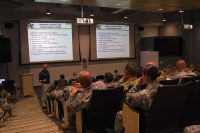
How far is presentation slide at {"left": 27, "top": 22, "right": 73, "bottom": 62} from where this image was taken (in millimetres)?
9312

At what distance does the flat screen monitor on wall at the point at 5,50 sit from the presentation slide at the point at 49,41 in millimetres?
1014

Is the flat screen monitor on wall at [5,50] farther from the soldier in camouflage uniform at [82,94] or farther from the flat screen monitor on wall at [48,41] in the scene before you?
the soldier in camouflage uniform at [82,94]

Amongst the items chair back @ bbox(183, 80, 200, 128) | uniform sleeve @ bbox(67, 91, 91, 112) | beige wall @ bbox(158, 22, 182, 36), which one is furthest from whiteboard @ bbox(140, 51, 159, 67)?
uniform sleeve @ bbox(67, 91, 91, 112)

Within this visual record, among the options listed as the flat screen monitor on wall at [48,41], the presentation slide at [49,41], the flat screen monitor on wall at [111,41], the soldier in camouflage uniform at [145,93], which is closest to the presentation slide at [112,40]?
the flat screen monitor on wall at [111,41]

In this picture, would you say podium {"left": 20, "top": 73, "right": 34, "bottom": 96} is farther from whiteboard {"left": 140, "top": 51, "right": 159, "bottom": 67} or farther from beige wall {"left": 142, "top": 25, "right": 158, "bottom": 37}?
beige wall {"left": 142, "top": 25, "right": 158, "bottom": 37}

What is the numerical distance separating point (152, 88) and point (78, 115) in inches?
47.6

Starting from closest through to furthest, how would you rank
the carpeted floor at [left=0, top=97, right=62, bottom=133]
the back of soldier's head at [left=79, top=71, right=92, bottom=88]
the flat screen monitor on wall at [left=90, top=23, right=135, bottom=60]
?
1. the back of soldier's head at [left=79, top=71, right=92, bottom=88]
2. the carpeted floor at [left=0, top=97, right=62, bottom=133]
3. the flat screen monitor on wall at [left=90, top=23, right=135, bottom=60]

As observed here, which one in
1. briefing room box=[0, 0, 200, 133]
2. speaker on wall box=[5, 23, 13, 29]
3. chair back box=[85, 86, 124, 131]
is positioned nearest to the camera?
briefing room box=[0, 0, 200, 133]

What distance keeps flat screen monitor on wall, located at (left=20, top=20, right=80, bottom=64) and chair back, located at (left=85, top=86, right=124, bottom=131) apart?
664 centimetres

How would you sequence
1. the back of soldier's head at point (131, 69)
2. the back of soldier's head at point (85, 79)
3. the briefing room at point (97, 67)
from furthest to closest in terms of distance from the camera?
1. the back of soldier's head at point (131, 69)
2. the back of soldier's head at point (85, 79)
3. the briefing room at point (97, 67)

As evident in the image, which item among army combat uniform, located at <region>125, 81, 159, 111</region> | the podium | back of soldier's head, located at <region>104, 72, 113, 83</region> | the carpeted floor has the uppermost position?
back of soldier's head, located at <region>104, 72, 113, 83</region>

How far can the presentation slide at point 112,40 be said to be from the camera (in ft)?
35.0

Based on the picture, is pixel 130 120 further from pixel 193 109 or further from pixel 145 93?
pixel 193 109

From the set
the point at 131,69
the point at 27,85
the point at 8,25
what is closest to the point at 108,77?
the point at 131,69
